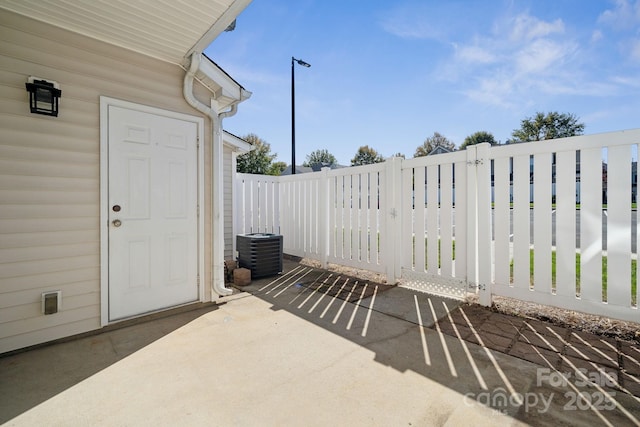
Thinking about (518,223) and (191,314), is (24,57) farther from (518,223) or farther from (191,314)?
(518,223)

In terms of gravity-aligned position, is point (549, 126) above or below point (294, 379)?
above

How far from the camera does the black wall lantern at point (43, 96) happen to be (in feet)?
7.51

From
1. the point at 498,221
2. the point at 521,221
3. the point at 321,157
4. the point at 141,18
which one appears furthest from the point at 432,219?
the point at 321,157

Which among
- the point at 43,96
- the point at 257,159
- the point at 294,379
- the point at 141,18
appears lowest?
the point at 294,379

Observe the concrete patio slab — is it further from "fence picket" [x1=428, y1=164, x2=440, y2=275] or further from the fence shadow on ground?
"fence picket" [x1=428, y1=164, x2=440, y2=275]

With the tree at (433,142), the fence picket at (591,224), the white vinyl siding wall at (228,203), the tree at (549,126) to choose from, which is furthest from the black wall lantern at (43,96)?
the tree at (433,142)

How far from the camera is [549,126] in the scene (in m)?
31.8

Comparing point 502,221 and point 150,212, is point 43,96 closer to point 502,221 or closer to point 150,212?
point 150,212

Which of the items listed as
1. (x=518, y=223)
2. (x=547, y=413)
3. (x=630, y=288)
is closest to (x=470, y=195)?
(x=518, y=223)

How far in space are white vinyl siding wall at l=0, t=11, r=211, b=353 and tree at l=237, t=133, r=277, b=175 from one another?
19933mm

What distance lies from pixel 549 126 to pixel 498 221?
39.0 meters

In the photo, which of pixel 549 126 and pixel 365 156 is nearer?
pixel 549 126

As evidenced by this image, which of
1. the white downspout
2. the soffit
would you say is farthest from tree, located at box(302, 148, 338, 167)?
the soffit

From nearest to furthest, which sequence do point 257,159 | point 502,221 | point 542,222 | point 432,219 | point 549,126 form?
1. point 542,222
2. point 502,221
3. point 432,219
4. point 257,159
5. point 549,126
